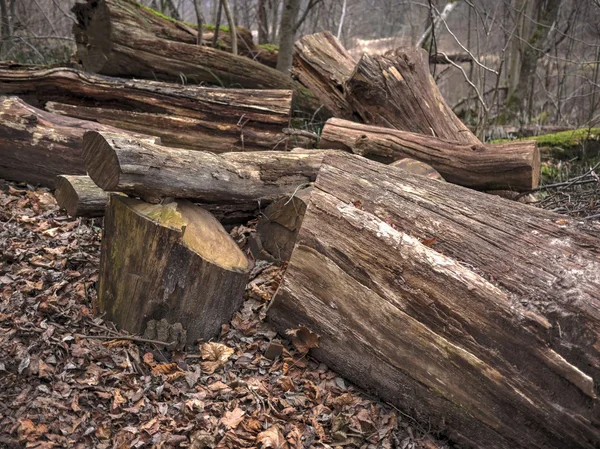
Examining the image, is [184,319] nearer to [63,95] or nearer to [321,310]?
[321,310]

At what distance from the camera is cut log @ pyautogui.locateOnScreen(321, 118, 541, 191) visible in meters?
4.58

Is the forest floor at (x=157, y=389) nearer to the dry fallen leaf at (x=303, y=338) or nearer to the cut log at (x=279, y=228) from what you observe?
the dry fallen leaf at (x=303, y=338)

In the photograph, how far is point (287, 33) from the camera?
7902 mm

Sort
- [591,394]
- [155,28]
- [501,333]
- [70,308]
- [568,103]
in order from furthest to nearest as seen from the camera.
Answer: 1. [568,103]
2. [155,28]
3. [70,308]
4. [501,333]
5. [591,394]

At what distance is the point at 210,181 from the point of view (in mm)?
3729

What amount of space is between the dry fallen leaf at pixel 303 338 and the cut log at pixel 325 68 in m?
3.91

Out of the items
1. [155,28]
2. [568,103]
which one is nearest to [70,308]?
[155,28]

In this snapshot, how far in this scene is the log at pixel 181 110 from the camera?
5574mm

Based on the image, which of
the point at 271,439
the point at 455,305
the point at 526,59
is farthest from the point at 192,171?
the point at 526,59

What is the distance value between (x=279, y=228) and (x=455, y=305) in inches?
68.4

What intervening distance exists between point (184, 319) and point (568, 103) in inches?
463

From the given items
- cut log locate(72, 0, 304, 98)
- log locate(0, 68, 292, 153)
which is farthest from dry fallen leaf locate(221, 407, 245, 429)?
cut log locate(72, 0, 304, 98)

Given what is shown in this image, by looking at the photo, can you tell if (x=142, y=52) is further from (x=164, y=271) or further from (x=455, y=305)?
(x=455, y=305)

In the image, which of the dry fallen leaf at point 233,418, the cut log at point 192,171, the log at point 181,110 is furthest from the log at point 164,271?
the log at point 181,110
